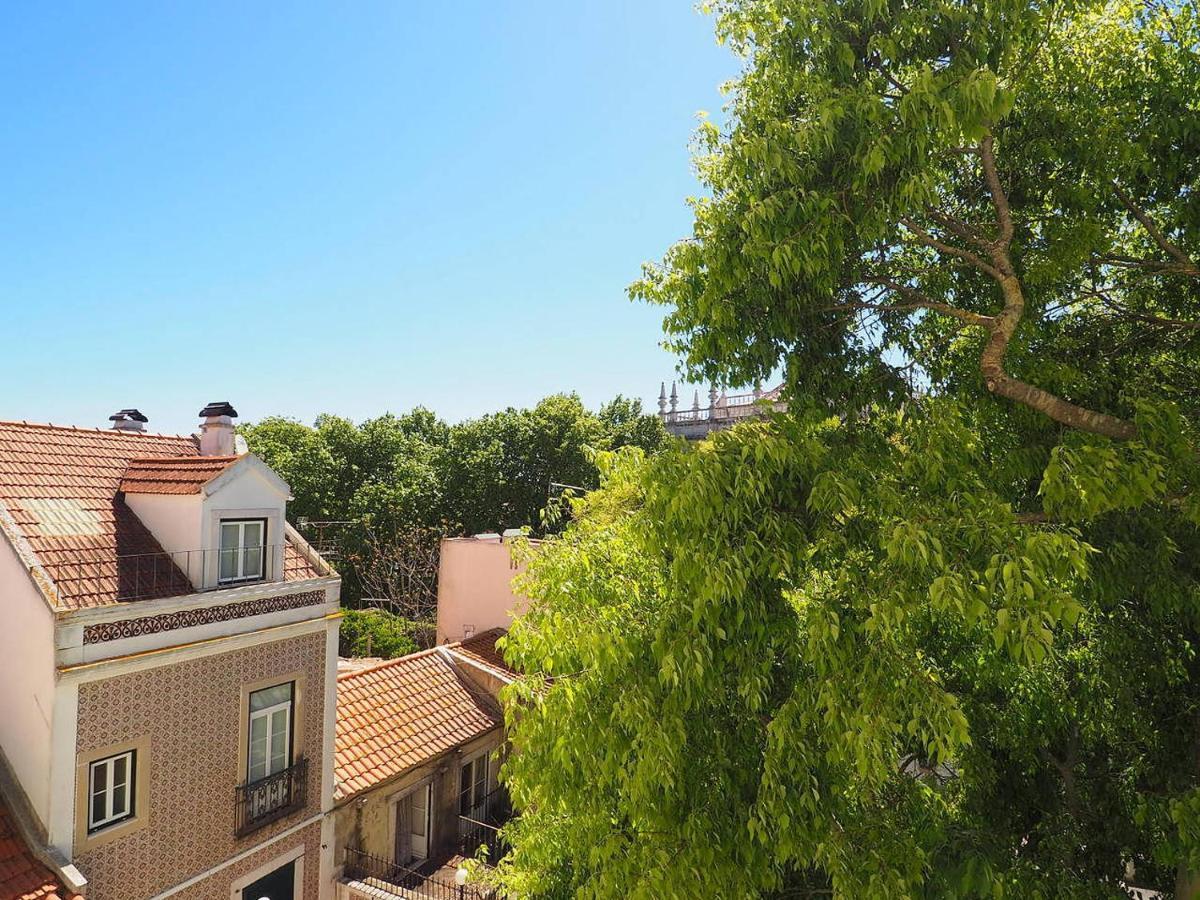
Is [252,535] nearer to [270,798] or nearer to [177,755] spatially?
[177,755]

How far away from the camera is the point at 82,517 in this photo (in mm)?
8242

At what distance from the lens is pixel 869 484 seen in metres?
4.67

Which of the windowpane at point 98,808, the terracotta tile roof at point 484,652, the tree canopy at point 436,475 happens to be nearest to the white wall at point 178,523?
the windowpane at point 98,808

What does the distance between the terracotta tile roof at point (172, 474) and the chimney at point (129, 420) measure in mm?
2367

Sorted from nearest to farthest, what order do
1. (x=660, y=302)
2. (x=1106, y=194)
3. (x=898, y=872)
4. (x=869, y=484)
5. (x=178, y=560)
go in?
1. (x=898, y=872)
2. (x=869, y=484)
3. (x=1106, y=194)
4. (x=660, y=302)
5. (x=178, y=560)

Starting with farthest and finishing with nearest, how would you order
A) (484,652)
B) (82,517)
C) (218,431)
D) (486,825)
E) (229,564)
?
(484,652) < (486,825) < (218,431) < (229,564) < (82,517)

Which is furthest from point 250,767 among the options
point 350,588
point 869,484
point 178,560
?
point 350,588

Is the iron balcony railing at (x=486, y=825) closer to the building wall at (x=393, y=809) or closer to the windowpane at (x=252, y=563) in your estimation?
the building wall at (x=393, y=809)

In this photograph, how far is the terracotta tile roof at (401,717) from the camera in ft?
35.2

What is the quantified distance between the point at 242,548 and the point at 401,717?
4.68 metres

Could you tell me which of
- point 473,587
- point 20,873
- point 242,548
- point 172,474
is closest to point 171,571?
point 242,548

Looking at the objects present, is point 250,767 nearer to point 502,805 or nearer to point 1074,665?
point 502,805

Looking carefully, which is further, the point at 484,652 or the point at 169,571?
the point at 484,652

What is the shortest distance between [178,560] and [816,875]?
7.47 meters
